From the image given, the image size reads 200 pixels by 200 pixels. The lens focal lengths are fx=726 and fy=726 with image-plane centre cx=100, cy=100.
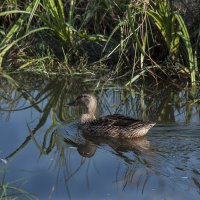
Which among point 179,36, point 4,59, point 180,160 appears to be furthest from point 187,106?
point 4,59

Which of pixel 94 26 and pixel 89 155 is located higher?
pixel 94 26

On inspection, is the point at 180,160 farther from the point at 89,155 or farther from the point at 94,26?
the point at 94,26

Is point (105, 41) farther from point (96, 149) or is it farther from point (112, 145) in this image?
point (96, 149)

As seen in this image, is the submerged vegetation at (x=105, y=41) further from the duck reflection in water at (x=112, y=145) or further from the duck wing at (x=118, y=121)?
the duck reflection in water at (x=112, y=145)

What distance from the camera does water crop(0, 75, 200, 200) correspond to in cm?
627

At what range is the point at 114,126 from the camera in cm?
799

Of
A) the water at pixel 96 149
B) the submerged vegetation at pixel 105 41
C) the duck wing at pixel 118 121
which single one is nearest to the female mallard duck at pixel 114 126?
the duck wing at pixel 118 121

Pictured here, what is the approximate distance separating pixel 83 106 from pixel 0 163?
1999 mm

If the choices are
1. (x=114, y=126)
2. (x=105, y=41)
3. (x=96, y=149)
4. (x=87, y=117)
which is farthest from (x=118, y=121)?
(x=105, y=41)

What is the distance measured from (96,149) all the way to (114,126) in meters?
0.49

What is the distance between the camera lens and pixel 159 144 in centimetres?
755

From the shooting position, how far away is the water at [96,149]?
6273mm

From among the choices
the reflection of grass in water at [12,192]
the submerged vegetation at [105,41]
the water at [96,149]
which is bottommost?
the reflection of grass in water at [12,192]

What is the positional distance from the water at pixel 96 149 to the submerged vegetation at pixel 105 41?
0.37m
